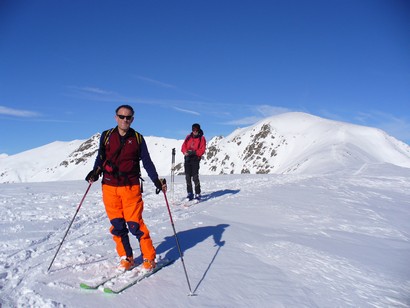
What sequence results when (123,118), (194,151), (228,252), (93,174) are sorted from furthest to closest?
(194,151) < (228,252) < (93,174) < (123,118)

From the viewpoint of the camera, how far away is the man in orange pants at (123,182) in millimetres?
5152

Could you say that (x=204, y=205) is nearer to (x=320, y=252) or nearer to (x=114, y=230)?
(x=320, y=252)

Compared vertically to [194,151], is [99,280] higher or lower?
lower

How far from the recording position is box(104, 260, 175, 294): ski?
4406 millimetres

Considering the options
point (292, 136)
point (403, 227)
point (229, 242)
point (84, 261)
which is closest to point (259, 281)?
point (229, 242)

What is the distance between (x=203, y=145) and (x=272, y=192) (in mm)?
3994

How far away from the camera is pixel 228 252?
6543 mm

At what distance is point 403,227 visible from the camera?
10.3 metres

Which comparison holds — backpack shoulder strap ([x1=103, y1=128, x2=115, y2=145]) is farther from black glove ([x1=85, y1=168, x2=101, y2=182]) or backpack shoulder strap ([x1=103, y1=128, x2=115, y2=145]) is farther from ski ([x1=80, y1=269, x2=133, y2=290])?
ski ([x1=80, y1=269, x2=133, y2=290])

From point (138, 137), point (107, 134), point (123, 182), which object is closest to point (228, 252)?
point (123, 182)

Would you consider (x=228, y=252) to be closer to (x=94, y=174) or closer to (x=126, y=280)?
(x=126, y=280)

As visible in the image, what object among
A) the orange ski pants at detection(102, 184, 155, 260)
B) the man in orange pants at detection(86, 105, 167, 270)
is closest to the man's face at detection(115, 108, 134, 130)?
the man in orange pants at detection(86, 105, 167, 270)

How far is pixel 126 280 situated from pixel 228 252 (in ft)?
7.69

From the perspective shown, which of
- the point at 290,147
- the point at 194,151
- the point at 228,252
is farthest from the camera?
the point at 290,147
